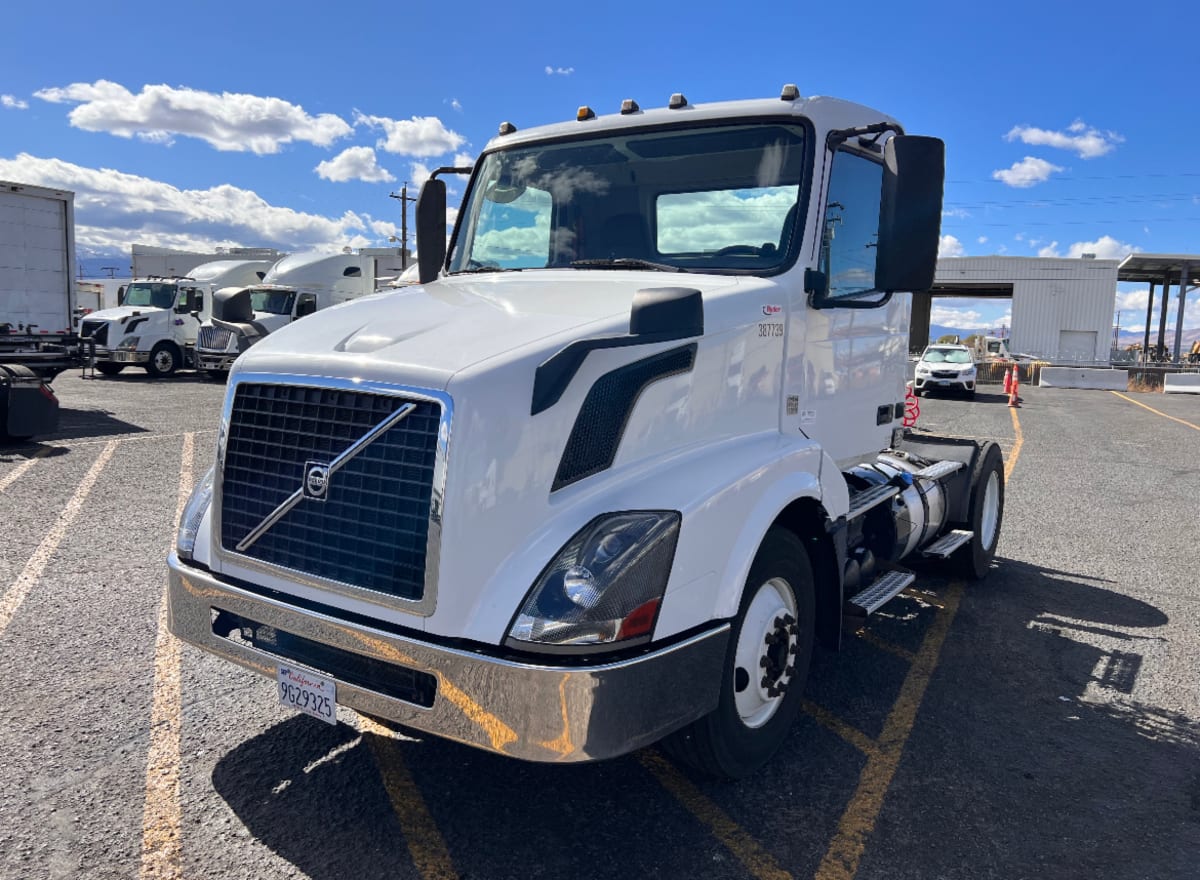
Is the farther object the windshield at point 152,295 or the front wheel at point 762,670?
the windshield at point 152,295

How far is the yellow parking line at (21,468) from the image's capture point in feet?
28.9

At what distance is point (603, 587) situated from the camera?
270 cm

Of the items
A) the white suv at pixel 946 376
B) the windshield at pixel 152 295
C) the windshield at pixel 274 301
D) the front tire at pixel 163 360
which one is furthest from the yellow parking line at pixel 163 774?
the white suv at pixel 946 376

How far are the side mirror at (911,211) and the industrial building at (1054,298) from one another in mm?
50078

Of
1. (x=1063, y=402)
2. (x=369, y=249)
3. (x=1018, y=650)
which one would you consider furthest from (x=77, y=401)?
(x=369, y=249)

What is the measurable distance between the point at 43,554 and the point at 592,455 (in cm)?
525

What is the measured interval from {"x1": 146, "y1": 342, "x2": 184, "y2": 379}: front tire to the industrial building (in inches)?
1597

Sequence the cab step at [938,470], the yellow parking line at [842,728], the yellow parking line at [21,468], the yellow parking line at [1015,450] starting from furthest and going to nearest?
the yellow parking line at [1015,450], the yellow parking line at [21,468], the cab step at [938,470], the yellow parking line at [842,728]

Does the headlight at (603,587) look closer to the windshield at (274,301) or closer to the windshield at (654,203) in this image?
the windshield at (654,203)

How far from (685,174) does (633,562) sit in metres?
2.05

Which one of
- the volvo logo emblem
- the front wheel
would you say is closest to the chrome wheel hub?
the front wheel

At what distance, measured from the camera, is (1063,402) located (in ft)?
82.1

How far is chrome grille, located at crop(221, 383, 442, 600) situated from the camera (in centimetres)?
279

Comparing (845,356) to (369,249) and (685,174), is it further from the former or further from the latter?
(369,249)
